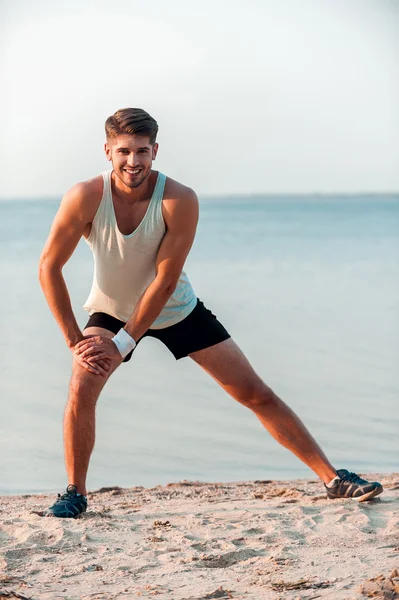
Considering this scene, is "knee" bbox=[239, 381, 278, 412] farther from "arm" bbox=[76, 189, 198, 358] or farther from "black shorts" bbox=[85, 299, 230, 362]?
"arm" bbox=[76, 189, 198, 358]

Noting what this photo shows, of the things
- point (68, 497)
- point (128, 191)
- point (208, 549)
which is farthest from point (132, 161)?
point (208, 549)

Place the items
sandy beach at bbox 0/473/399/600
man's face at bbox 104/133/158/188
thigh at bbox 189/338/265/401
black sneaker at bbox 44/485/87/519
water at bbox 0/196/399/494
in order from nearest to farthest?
1. sandy beach at bbox 0/473/399/600
2. black sneaker at bbox 44/485/87/519
3. man's face at bbox 104/133/158/188
4. thigh at bbox 189/338/265/401
5. water at bbox 0/196/399/494

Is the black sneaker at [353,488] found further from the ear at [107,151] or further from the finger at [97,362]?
the ear at [107,151]

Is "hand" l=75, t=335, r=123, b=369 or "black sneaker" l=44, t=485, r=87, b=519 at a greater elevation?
"hand" l=75, t=335, r=123, b=369

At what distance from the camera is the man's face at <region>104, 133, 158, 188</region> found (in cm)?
455

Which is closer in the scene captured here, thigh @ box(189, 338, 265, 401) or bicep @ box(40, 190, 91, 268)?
bicep @ box(40, 190, 91, 268)

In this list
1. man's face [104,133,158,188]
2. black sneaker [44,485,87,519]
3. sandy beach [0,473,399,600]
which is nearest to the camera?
sandy beach [0,473,399,600]

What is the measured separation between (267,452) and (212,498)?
1473 mm

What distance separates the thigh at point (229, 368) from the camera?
15.8 ft

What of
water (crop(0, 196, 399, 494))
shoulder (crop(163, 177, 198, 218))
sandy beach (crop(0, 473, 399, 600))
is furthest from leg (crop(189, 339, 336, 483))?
water (crop(0, 196, 399, 494))

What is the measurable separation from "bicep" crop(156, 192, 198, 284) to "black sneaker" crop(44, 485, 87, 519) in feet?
3.69

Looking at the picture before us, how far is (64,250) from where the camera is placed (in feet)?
14.9

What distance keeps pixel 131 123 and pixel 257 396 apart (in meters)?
1.52

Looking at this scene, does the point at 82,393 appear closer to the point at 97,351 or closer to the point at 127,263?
the point at 97,351
